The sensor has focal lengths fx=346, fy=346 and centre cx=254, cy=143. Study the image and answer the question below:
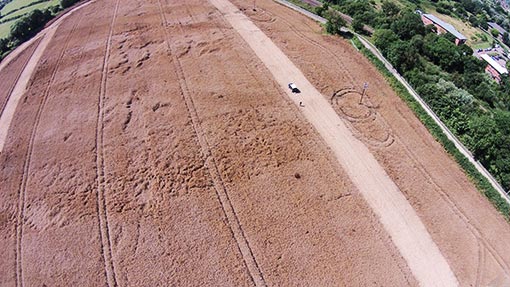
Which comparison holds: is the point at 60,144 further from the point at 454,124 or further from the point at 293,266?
the point at 454,124

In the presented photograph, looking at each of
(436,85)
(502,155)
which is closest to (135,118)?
(436,85)

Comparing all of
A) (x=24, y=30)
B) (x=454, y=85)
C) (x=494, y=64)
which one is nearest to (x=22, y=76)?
(x=24, y=30)

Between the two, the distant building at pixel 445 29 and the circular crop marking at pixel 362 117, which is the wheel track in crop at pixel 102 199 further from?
the distant building at pixel 445 29

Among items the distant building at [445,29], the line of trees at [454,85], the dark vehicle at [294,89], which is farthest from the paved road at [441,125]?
the distant building at [445,29]

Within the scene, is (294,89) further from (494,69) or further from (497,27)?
(497,27)

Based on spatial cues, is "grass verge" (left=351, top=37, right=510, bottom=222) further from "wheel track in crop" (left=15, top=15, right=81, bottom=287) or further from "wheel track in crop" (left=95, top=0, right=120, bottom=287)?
"wheel track in crop" (left=15, top=15, right=81, bottom=287)
